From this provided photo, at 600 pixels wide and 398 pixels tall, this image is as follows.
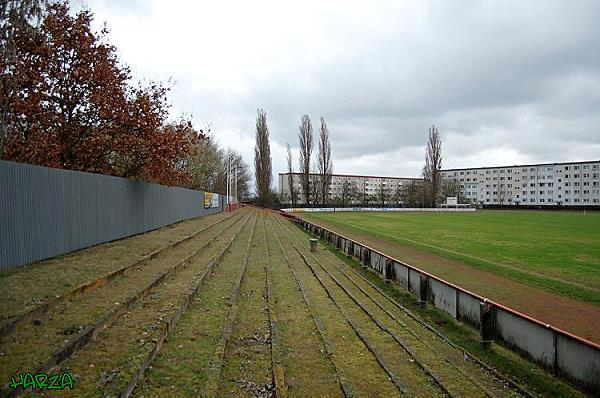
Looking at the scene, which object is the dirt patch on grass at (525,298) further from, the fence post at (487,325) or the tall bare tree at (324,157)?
the tall bare tree at (324,157)

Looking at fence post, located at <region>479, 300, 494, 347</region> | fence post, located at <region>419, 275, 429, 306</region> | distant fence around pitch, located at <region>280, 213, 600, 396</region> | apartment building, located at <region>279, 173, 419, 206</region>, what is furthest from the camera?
apartment building, located at <region>279, 173, 419, 206</region>

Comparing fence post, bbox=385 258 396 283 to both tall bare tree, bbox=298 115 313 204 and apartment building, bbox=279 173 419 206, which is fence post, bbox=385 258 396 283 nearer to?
tall bare tree, bbox=298 115 313 204

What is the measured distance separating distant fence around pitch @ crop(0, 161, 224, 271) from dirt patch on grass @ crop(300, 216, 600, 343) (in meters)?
10.9

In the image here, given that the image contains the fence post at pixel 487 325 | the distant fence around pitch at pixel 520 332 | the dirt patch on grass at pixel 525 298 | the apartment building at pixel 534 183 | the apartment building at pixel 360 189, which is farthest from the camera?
the apartment building at pixel 534 183

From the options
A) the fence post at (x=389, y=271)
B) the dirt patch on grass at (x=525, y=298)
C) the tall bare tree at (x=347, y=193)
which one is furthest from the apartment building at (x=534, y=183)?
the fence post at (x=389, y=271)

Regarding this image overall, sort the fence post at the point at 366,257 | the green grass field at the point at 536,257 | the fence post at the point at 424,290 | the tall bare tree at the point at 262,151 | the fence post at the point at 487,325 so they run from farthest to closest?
the tall bare tree at the point at 262,151 → the fence post at the point at 366,257 → the green grass field at the point at 536,257 → the fence post at the point at 424,290 → the fence post at the point at 487,325

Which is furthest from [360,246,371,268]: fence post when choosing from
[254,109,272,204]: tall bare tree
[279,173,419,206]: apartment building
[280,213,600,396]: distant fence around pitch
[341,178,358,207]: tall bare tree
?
[341,178,358,207]: tall bare tree

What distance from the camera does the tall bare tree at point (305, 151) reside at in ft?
247

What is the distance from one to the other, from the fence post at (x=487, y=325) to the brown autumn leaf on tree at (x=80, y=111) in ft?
43.1

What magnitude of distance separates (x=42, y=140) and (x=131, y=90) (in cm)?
417

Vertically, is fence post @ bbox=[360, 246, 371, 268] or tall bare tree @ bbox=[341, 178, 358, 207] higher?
tall bare tree @ bbox=[341, 178, 358, 207]

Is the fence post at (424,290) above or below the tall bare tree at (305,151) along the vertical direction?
below

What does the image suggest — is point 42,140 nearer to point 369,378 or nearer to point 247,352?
point 247,352

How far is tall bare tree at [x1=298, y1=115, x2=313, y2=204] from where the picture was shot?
75375mm
